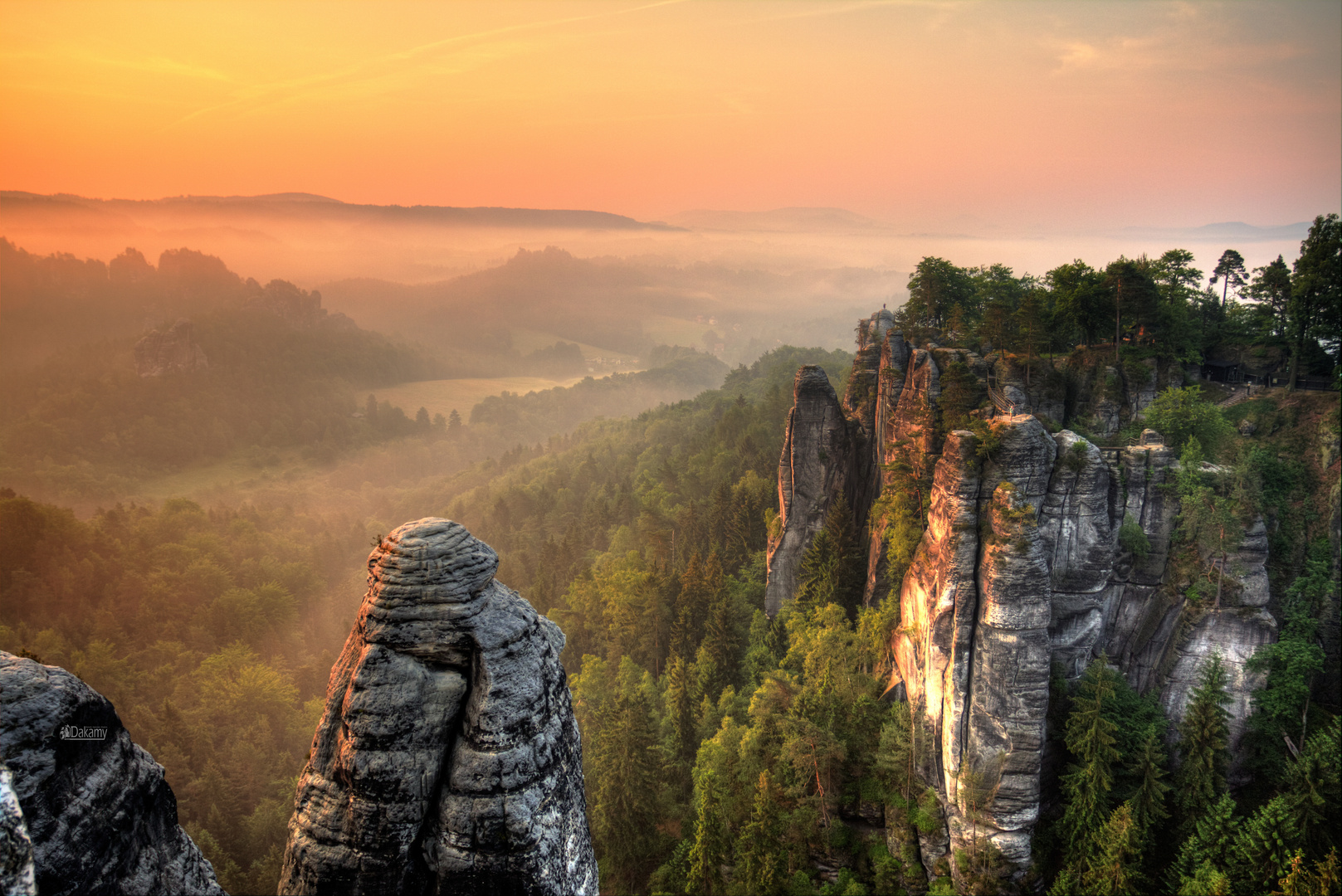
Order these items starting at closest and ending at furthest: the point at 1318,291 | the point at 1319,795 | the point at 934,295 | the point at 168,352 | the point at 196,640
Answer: the point at 1319,795, the point at 1318,291, the point at 934,295, the point at 196,640, the point at 168,352

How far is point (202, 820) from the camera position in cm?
3997

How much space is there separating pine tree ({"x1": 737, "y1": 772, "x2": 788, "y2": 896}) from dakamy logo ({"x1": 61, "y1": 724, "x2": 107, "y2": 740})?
2482cm

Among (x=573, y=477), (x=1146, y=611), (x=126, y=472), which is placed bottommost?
(x=126, y=472)

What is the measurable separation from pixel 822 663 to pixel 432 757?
94.7ft

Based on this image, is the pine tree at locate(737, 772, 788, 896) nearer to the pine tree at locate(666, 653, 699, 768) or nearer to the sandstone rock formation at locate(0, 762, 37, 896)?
the pine tree at locate(666, 653, 699, 768)

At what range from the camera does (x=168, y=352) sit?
538 ft

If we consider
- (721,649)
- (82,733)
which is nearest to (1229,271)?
(721,649)

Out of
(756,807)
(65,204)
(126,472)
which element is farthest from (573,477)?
(65,204)

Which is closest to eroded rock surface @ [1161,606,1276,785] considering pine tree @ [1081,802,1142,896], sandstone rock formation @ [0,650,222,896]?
pine tree @ [1081,802,1142,896]

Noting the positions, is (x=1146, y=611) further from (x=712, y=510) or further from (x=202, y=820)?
(x=202, y=820)

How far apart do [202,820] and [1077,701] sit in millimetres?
50212

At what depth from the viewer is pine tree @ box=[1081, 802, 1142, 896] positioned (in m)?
21.8

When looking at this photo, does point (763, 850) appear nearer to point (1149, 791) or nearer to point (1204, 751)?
point (1149, 791)

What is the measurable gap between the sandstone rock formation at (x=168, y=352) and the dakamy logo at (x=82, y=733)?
201m
